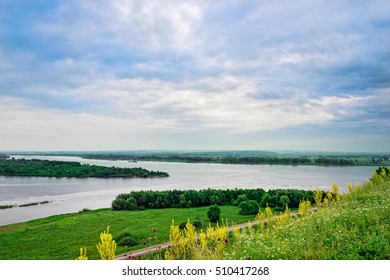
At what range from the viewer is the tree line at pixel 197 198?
15.7 metres

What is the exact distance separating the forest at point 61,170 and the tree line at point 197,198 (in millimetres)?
1215

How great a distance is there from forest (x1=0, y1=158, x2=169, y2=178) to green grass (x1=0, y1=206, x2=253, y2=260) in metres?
1.96

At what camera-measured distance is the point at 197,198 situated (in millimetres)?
17031

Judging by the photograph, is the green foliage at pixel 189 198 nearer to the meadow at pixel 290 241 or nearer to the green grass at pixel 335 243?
the meadow at pixel 290 241

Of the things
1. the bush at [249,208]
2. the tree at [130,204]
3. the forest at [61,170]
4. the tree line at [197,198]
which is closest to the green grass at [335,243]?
the bush at [249,208]

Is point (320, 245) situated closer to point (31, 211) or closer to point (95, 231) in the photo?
point (95, 231)

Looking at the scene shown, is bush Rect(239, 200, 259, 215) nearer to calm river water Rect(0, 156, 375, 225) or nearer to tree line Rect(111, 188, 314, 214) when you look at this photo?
tree line Rect(111, 188, 314, 214)

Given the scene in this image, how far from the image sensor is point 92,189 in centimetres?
1438

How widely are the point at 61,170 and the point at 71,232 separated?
4718mm

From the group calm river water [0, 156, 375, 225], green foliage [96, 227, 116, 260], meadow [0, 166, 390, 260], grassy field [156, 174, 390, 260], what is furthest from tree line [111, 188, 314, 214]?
green foliage [96, 227, 116, 260]

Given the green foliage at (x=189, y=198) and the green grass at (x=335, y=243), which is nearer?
the green grass at (x=335, y=243)

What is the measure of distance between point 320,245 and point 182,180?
1166 centimetres

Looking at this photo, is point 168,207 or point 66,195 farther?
point 168,207

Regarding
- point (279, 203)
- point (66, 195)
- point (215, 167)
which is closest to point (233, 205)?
point (279, 203)
